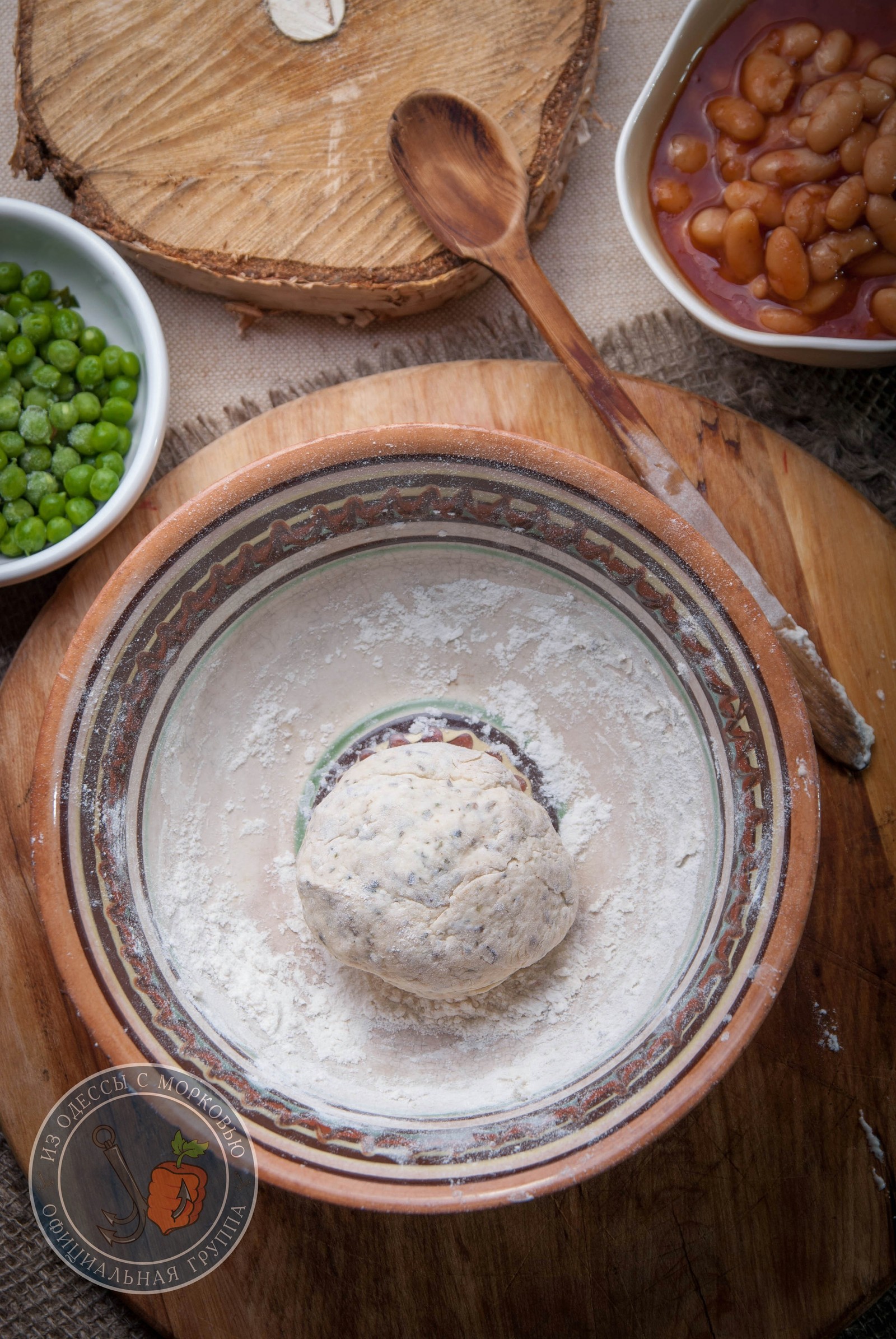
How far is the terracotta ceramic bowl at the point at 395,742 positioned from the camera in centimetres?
109

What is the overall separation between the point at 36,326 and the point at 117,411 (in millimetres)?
199

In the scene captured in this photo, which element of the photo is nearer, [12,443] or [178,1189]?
[178,1189]

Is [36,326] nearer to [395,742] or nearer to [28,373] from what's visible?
[28,373]

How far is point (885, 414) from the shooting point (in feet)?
4.95

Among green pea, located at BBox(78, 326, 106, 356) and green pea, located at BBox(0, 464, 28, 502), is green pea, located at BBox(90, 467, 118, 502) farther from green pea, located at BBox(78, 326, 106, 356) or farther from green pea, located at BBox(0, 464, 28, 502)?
green pea, located at BBox(78, 326, 106, 356)

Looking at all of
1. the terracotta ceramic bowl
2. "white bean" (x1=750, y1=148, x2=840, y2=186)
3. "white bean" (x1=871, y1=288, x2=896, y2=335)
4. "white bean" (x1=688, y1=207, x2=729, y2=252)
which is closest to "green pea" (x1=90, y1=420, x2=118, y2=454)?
the terracotta ceramic bowl

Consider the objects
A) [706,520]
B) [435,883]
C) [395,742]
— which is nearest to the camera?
[435,883]

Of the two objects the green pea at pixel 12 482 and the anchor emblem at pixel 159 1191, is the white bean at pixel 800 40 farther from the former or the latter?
the anchor emblem at pixel 159 1191

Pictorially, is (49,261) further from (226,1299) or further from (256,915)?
(226,1299)

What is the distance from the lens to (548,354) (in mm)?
1568

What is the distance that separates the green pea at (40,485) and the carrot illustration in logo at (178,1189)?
3.39 ft

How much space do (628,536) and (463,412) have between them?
0.36 m

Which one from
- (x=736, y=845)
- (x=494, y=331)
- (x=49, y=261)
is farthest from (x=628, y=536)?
(x=49, y=261)

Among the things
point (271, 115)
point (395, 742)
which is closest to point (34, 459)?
point (271, 115)
